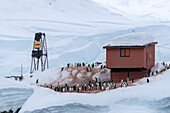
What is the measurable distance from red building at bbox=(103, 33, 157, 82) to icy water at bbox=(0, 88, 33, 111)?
6.75m

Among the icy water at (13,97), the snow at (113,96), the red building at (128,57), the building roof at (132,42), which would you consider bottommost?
the icy water at (13,97)

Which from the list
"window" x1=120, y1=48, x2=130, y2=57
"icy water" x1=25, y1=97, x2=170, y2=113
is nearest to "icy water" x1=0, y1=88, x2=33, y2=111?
"icy water" x1=25, y1=97, x2=170, y2=113

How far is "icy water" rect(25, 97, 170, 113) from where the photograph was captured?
1568 cm

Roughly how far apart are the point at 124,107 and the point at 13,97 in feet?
31.1

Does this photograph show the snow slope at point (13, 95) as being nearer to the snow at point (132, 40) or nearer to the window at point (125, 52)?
the window at point (125, 52)

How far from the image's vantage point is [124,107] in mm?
16062

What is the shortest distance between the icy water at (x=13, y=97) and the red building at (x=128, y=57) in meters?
6.75

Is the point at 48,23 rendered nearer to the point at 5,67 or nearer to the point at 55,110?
the point at 5,67

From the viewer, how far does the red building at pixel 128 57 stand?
25.4 metres

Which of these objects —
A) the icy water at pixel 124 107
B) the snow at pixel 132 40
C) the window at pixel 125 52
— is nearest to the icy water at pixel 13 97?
the icy water at pixel 124 107

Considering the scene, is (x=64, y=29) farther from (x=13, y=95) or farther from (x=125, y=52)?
(x=13, y=95)

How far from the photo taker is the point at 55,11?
79.6 m

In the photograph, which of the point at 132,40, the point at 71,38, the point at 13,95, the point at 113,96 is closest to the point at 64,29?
the point at 71,38

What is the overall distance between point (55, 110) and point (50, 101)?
0.94 metres
